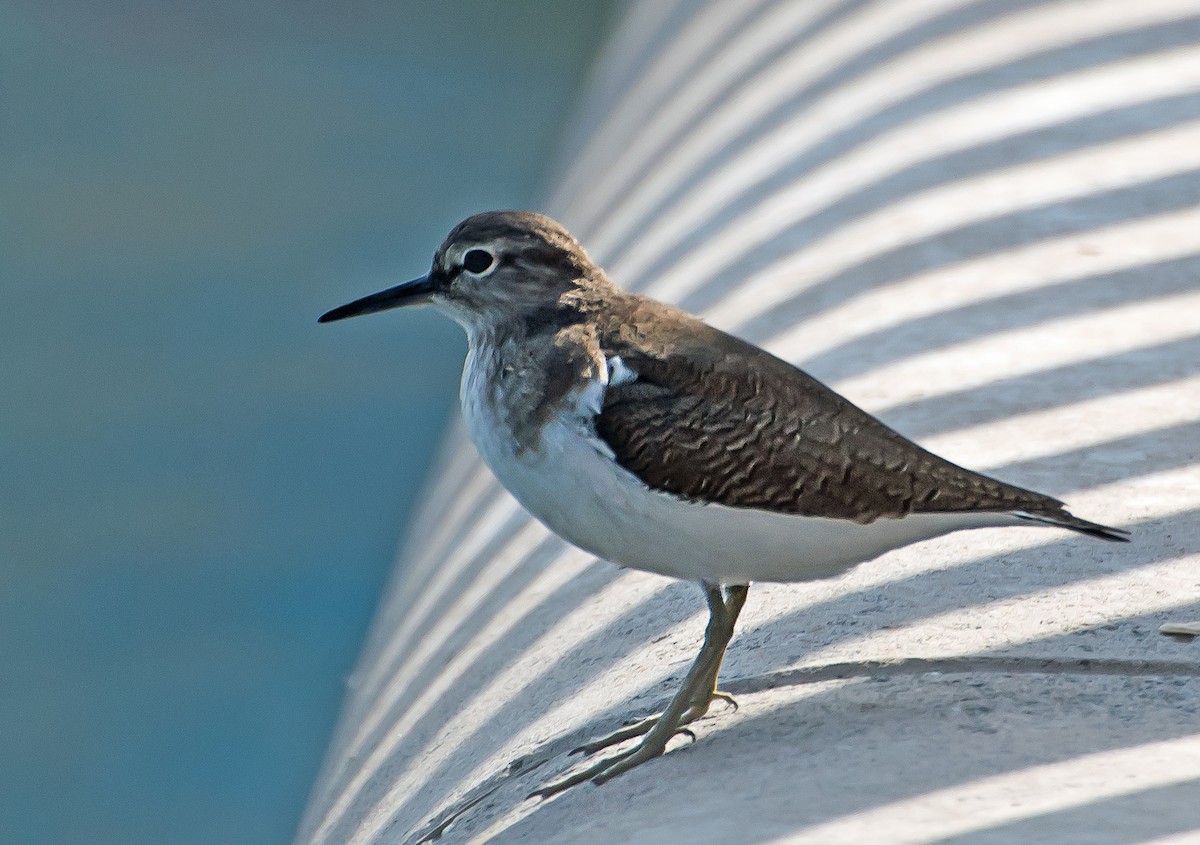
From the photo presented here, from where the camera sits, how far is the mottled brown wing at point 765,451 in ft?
7.80

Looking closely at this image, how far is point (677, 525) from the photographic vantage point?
2.39 metres

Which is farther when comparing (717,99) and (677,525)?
(717,99)

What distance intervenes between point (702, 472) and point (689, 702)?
0.39 m

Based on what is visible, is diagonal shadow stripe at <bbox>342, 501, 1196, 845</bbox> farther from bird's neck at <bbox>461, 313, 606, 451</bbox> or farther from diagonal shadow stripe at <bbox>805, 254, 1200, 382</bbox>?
diagonal shadow stripe at <bbox>805, 254, 1200, 382</bbox>

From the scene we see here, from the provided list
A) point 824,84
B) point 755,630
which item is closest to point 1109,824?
point 755,630

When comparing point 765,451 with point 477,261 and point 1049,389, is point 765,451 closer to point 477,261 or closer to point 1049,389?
point 477,261

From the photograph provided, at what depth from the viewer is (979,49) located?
17.8 feet

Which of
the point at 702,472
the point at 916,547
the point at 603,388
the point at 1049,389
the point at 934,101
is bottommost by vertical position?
the point at 702,472

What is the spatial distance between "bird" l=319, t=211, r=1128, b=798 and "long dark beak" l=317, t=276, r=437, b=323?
0.29m

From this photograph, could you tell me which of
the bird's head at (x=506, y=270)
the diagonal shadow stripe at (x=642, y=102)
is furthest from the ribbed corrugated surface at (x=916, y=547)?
the bird's head at (x=506, y=270)

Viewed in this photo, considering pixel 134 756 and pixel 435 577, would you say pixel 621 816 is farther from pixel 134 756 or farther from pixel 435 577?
pixel 134 756

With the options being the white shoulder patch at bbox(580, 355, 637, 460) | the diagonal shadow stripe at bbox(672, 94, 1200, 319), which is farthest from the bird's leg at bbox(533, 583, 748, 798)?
the diagonal shadow stripe at bbox(672, 94, 1200, 319)

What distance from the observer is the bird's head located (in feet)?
8.86

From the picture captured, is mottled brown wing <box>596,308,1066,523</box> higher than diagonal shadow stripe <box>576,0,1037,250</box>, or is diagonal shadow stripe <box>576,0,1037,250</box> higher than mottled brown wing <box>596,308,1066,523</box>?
diagonal shadow stripe <box>576,0,1037,250</box>
